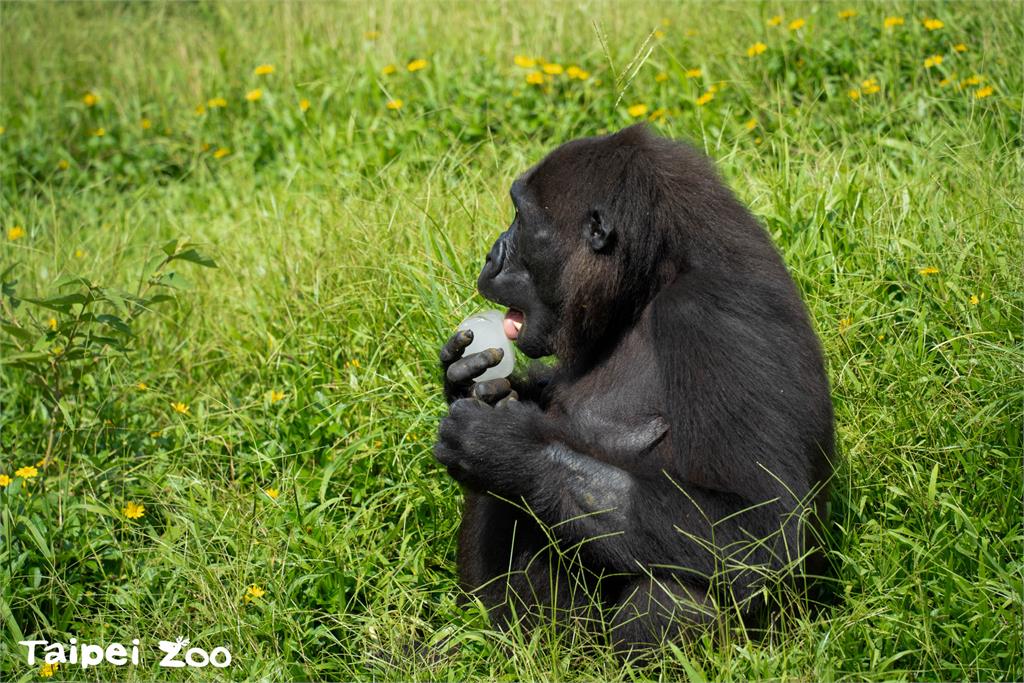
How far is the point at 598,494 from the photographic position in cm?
330

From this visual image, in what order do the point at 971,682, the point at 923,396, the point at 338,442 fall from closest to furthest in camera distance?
the point at 971,682, the point at 923,396, the point at 338,442

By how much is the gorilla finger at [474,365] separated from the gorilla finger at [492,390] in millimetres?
48

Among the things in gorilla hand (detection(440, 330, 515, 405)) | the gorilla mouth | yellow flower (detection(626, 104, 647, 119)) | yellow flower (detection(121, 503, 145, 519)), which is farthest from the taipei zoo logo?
yellow flower (detection(626, 104, 647, 119))

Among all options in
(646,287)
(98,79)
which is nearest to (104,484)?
(646,287)

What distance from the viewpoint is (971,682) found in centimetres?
316

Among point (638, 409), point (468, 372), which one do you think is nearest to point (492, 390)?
point (468, 372)

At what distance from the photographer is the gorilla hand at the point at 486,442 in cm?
338

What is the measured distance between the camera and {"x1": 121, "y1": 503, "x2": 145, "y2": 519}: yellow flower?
13.4ft

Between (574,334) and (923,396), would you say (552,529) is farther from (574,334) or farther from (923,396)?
(923,396)

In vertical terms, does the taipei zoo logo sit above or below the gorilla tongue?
below

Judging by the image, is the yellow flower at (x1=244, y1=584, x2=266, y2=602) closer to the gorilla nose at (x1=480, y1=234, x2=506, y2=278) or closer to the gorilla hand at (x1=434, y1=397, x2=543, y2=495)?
the gorilla hand at (x1=434, y1=397, x2=543, y2=495)

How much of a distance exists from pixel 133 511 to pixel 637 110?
3408 mm

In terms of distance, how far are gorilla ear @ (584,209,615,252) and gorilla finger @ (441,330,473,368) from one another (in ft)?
1.69

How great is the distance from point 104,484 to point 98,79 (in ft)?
15.5
